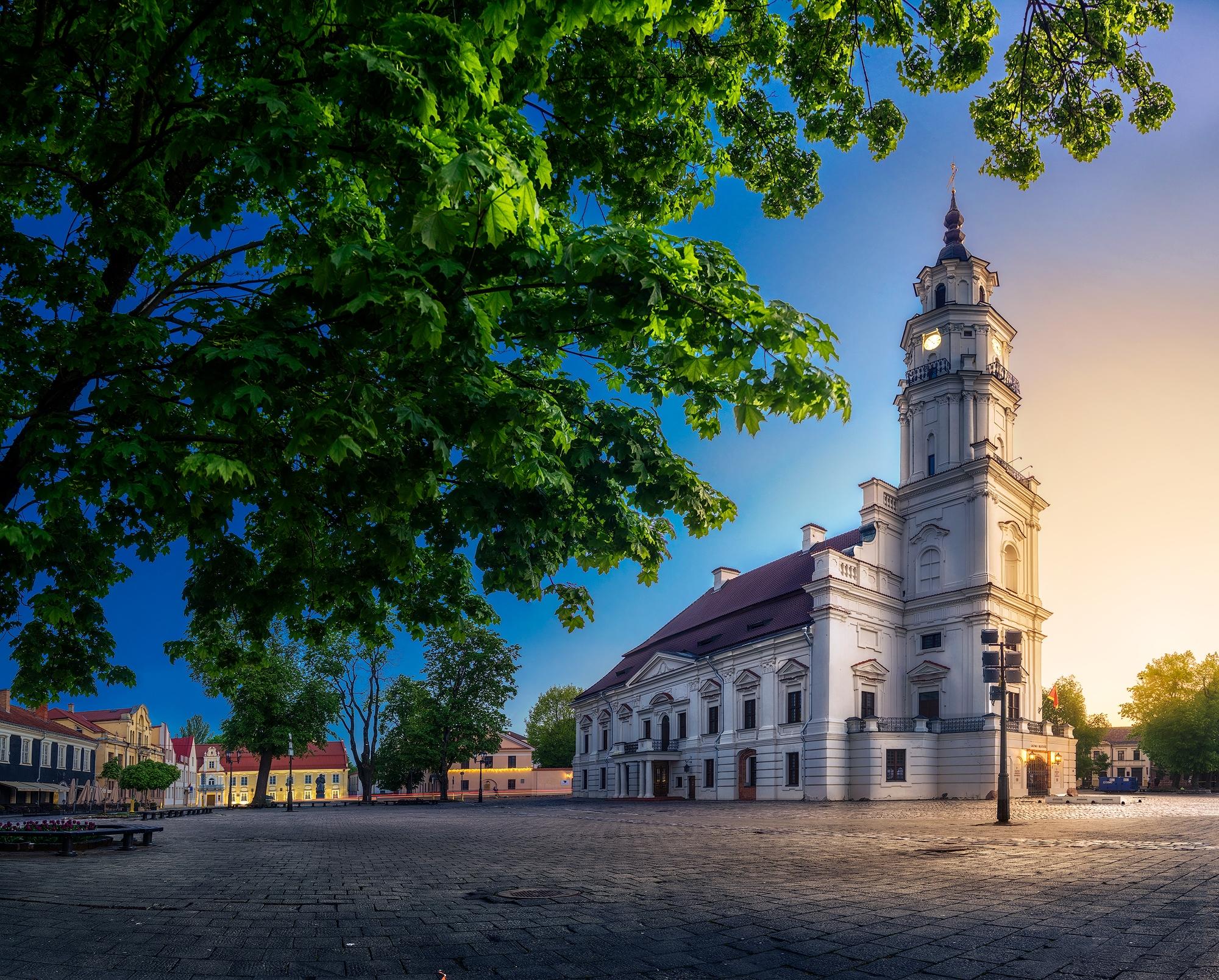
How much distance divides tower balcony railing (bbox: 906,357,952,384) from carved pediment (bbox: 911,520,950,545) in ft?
29.0

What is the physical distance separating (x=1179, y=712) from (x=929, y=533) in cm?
4511

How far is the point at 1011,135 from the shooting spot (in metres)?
9.39

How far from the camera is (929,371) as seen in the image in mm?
51812

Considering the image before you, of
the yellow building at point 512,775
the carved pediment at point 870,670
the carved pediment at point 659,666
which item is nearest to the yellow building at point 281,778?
the yellow building at point 512,775

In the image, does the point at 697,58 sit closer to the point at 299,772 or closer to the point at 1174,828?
the point at 1174,828

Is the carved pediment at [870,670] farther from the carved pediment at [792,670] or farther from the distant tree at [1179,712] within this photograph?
the distant tree at [1179,712]

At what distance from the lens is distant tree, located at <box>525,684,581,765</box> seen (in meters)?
95.8

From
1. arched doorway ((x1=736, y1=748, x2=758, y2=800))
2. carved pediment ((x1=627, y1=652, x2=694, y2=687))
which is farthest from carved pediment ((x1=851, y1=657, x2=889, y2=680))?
carved pediment ((x1=627, y1=652, x2=694, y2=687))

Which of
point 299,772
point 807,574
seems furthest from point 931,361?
point 299,772

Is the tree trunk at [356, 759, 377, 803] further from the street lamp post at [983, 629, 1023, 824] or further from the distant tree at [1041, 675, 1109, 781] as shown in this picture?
the distant tree at [1041, 675, 1109, 781]

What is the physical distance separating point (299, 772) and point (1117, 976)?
119 metres

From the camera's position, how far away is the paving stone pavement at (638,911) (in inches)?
211

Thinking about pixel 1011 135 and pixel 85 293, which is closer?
pixel 85 293

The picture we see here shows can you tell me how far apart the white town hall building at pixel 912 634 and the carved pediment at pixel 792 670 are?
0.26 ft
